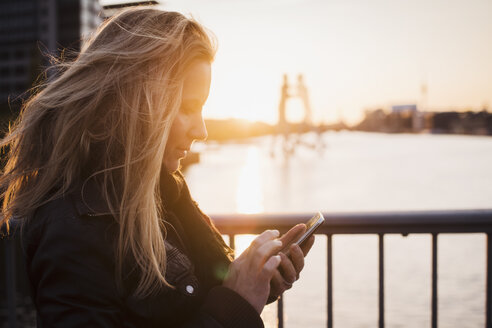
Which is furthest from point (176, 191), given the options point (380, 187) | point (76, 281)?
point (380, 187)

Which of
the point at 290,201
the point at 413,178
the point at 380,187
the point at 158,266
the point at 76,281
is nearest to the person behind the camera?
the point at 76,281

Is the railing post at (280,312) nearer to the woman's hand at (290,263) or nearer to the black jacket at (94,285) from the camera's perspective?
the woman's hand at (290,263)

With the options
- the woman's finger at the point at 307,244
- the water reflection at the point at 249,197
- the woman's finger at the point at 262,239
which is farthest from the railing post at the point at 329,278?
the water reflection at the point at 249,197

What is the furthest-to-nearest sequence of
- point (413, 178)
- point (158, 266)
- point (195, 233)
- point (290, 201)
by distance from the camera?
point (413, 178)
point (290, 201)
point (195, 233)
point (158, 266)

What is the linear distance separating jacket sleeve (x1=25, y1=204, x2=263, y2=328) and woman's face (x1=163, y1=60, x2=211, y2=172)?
1.04 ft

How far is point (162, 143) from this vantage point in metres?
1.20

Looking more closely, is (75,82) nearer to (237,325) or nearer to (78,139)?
(78,139)

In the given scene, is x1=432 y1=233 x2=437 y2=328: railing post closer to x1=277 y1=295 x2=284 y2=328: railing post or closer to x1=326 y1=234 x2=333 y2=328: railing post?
x1=326 y1=234 x2=333 y2=328: railing post

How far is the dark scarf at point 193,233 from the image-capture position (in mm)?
1365

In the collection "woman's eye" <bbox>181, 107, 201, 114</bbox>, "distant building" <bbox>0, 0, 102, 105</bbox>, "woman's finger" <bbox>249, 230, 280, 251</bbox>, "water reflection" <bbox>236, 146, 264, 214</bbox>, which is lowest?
"water reflection" <bbox>236, 146, 264, 214</bbox>

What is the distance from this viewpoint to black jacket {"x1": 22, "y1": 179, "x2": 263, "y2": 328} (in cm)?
99

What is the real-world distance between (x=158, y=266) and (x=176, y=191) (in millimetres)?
372

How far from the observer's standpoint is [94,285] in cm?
101

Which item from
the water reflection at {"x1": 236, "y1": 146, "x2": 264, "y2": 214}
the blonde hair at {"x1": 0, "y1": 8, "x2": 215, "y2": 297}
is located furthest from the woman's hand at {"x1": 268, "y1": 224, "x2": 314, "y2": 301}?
the water reflection at {"x1": 236, "y1": 146, "x2": 264, "y2": 214}
